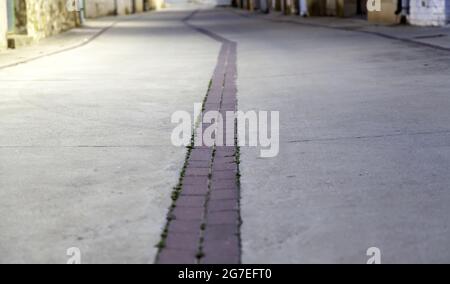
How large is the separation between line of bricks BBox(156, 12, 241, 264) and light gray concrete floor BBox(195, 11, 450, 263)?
2.7 inches

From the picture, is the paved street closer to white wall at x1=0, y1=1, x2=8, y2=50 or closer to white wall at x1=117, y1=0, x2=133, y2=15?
white wall at x1=0, y1=1, x2=8, y2=50

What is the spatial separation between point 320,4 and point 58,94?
19902 millimetres

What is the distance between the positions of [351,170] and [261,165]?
488 millimetres

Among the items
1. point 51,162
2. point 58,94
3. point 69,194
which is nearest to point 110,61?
point 58,94

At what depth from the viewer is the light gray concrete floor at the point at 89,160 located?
2.83 m

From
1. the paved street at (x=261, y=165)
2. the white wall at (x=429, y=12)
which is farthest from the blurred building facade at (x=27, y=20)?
the white wall at (x=429, y=12)

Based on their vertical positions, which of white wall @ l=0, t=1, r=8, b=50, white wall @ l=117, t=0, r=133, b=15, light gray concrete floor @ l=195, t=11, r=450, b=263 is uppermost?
white wall @ l=0, t=1, r=8, b=50

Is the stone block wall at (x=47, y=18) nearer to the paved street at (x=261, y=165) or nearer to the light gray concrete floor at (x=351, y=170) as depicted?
the paved street at (x=261, y=165)

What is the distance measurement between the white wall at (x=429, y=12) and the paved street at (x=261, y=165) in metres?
7.23

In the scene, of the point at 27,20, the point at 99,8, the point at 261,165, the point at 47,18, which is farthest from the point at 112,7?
the point at 261,165

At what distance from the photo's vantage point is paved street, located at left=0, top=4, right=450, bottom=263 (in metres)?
2.79

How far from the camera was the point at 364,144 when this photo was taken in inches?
178

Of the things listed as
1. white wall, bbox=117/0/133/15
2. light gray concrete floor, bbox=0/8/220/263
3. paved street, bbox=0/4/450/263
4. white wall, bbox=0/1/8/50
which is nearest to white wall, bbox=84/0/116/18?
white wall, bbox=117/0/133/15

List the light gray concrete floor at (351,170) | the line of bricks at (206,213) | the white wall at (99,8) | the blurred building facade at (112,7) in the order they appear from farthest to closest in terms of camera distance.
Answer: the blurred building facade at (112,7)
the white wall at (99,8)
the light gray concrete floor at (351,170)
the line of bricks at (206,213)
